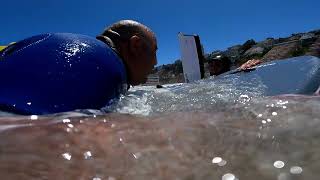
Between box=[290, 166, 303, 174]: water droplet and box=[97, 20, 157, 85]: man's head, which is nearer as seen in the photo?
box=[290, 166, 303, 174]: water droplet

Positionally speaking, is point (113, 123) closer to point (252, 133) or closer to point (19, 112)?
point (252, 133)

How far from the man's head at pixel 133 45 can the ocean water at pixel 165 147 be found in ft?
4.54

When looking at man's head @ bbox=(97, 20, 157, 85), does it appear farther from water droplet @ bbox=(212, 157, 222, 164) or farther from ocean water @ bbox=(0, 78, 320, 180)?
water droplet @ bbox=(212, 157, 222, 164)

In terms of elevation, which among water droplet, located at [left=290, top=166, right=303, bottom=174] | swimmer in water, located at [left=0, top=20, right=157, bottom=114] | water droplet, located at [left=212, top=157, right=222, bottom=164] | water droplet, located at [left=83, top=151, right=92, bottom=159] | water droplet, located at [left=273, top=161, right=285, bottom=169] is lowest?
water droplet, located at [left=290, top=166, right=303, bottom=174]

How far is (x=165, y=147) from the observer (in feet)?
2.63

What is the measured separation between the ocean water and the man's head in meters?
1.38

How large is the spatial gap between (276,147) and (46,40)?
4.06 feet

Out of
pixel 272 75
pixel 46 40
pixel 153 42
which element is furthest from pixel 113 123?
Result: pixel 272 75

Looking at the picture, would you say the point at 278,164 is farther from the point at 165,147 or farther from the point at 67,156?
the point at 67,156

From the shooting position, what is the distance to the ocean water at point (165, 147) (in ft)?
2.28

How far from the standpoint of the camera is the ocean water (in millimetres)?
694

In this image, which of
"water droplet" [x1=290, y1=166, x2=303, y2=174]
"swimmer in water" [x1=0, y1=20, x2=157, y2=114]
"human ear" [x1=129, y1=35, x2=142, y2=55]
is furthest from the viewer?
"human ear" [x1=129, y1=35, x2=142, y2=55]

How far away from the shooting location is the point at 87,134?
819 millimetres

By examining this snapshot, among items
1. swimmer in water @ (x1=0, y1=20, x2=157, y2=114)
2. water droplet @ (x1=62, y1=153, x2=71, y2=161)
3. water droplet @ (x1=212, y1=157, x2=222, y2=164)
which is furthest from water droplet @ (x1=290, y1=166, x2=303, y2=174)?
swimmer in water @ (x1=0, y1=20, x2=157, y2=114)
